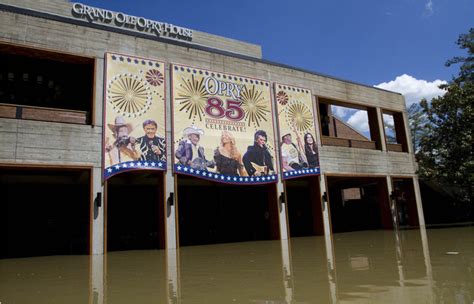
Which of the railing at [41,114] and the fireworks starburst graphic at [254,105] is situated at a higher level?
the fireworks starburst graphic at [254,105]

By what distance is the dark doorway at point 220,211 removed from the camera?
2220 cm

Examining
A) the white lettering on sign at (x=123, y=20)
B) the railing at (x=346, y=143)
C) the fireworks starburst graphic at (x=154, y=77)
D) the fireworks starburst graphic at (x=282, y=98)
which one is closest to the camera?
the fireworks starburst graphic at (x=154, y=77)

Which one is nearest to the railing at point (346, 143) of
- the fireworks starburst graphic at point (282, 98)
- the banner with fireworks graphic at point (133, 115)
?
the fireworks starburst graphic at point (282, 98)

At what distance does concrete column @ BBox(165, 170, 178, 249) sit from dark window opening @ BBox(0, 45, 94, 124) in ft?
13.4

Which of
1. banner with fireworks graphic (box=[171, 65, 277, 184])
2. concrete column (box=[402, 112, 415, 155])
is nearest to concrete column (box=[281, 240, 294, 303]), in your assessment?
banner with fireworks graphic (box=[171, 65, 277, 184])

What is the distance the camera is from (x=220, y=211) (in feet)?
77.4

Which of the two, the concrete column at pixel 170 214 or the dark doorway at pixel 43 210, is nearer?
the concrete column at pixel 170 214

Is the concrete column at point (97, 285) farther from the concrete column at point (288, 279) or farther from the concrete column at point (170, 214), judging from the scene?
the concrete column at point (170, 214)

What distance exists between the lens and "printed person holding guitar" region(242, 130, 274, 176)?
18.2 m

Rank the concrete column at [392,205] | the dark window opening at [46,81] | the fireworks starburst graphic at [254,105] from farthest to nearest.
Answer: the concrete column at [392,205] < the fireworks starburst graphic at [254,105] < the dark window opening at [46,81]

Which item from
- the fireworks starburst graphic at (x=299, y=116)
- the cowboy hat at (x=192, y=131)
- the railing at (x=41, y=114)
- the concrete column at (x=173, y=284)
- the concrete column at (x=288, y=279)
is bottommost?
the concrete column at (x=288, y=279)

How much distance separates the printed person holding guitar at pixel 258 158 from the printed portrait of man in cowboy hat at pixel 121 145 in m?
5.36

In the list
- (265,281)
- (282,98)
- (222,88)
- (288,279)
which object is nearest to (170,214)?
(222,88)

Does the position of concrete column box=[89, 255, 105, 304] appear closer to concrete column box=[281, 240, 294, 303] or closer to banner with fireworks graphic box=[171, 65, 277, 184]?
concrete column box=[281, 240, 294, 303]
